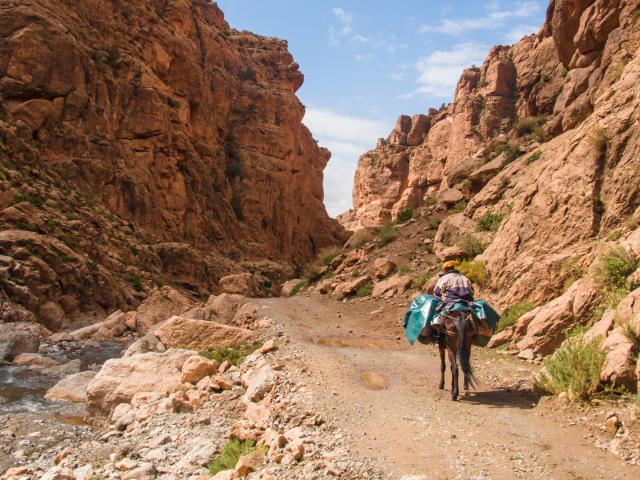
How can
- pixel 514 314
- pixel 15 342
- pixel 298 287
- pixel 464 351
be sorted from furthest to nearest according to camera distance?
pixel 298 287
pixel 15 342
pixel 514 314
pixel 464 351

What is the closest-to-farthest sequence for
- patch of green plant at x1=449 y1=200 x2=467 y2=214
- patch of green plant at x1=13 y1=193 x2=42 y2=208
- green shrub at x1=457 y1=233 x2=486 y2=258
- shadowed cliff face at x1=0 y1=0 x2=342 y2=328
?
1. green shrub at x1=457 y1=233 x2=486 y2=258
2. patch of green plant at x1=449 y1=200 x2=467 y2=214
3. patch of green plant at x1=13 y1=193 x2=42 y2=208
4. shadowed cliff face at x1=0 y1=0 x2=342 y2=328

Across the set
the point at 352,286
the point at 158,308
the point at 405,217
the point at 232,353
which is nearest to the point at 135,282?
the point at 158,308

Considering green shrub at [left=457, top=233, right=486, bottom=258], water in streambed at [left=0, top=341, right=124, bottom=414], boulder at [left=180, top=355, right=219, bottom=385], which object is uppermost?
green shrub at [left=457, top=233, right=486, bottom=258]

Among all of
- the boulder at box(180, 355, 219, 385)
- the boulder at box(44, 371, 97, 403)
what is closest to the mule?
the boulder at box(180, 355, 219, 385)

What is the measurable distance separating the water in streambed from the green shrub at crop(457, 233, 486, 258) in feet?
33.2

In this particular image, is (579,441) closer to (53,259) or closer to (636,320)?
(636,320)

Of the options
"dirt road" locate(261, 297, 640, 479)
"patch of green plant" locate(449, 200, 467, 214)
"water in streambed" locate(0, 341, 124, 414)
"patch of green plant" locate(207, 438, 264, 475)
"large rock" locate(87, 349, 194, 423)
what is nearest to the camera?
"dirt road" locate(261, 297, 640, 479)

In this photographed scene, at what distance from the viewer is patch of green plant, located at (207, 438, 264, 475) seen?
217 inches

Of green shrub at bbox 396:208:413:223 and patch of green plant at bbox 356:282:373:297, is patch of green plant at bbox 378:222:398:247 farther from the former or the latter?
patch of green plant at bbox 356:282:373:297

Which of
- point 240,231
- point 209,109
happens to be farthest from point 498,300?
point 209,109

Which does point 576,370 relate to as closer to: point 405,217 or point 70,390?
point 70,390

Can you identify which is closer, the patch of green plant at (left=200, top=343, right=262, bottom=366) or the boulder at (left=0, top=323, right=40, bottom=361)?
the patch of green plant at (left=200, top=343, right=262, bottom=366)

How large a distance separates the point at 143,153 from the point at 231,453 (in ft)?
102

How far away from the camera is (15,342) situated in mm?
14328
